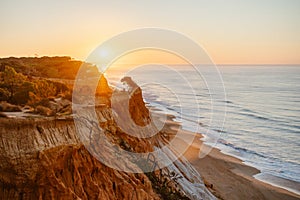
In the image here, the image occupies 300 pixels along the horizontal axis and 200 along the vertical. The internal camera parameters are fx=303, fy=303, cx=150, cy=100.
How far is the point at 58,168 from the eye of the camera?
10750mm

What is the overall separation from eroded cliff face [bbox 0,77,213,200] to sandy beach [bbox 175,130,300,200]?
31.9ft

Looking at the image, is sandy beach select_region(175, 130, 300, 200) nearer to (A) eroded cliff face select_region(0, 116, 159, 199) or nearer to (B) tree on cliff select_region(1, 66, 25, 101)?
(A) eroded cliff face select_region(0, 116, 159, 199)

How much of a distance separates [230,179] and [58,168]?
19197mm

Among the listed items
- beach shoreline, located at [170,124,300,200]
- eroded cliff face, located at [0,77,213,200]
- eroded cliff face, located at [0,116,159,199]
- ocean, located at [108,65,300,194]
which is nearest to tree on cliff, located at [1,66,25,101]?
eroded cliff face, located at [0,77,213,200]

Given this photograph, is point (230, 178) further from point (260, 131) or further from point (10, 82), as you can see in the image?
point (260, 131)

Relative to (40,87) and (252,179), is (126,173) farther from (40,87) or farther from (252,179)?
(252,179)

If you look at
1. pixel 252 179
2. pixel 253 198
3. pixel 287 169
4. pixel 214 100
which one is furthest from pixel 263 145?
pixel 214 100

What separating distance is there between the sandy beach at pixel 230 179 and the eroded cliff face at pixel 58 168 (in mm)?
9736

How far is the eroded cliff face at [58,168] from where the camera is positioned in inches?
386

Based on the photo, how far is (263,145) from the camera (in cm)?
3888

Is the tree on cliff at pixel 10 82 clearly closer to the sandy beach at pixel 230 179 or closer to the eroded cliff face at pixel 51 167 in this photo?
the eroded cliff face at pixel 51 167

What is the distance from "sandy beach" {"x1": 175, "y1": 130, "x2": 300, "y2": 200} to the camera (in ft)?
76.3

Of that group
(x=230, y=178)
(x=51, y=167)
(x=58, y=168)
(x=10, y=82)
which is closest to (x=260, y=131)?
(x=230, y=178)

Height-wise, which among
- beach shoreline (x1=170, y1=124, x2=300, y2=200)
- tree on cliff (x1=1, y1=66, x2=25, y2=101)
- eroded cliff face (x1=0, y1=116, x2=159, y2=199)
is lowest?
beach shoreline (x1=170, y1=124, x2=300, y2=200)
